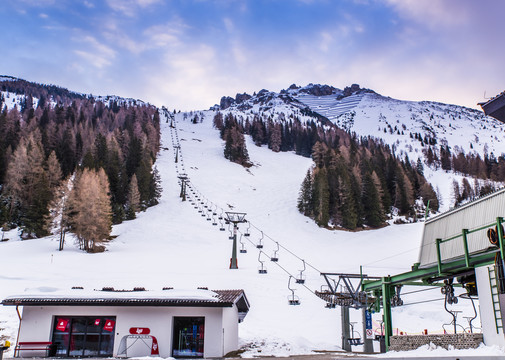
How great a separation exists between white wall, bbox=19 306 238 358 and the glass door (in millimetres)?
265

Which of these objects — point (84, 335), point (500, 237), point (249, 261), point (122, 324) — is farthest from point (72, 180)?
point (500, 237)

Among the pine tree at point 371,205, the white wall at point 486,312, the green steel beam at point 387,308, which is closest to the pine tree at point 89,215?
the green steel beam at point 387,308

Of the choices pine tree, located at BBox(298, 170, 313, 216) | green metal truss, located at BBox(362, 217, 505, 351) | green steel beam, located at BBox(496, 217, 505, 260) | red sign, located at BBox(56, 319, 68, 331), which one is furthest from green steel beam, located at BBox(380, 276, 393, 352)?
pine tree, located at BBox(298, 170, 313, 216)

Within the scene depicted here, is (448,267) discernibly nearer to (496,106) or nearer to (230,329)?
(496,106)

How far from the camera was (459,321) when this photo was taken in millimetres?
30438

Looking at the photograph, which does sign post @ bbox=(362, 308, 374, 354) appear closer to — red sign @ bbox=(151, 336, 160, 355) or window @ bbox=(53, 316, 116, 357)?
red sign @ bbox=(151, 336, 160, 355)

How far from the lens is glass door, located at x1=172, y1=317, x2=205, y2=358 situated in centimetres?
1701

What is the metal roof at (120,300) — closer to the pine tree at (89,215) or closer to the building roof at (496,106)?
the building roof at (496,106)

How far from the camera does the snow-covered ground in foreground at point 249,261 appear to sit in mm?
27062

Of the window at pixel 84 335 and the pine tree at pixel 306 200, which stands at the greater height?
the pine tree at pixel 306 200

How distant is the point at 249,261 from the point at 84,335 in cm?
2488

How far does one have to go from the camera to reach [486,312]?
10.7 meters

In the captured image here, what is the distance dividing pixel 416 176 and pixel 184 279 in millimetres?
70131

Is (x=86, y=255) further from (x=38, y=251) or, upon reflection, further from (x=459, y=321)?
(x=459, y=321)
